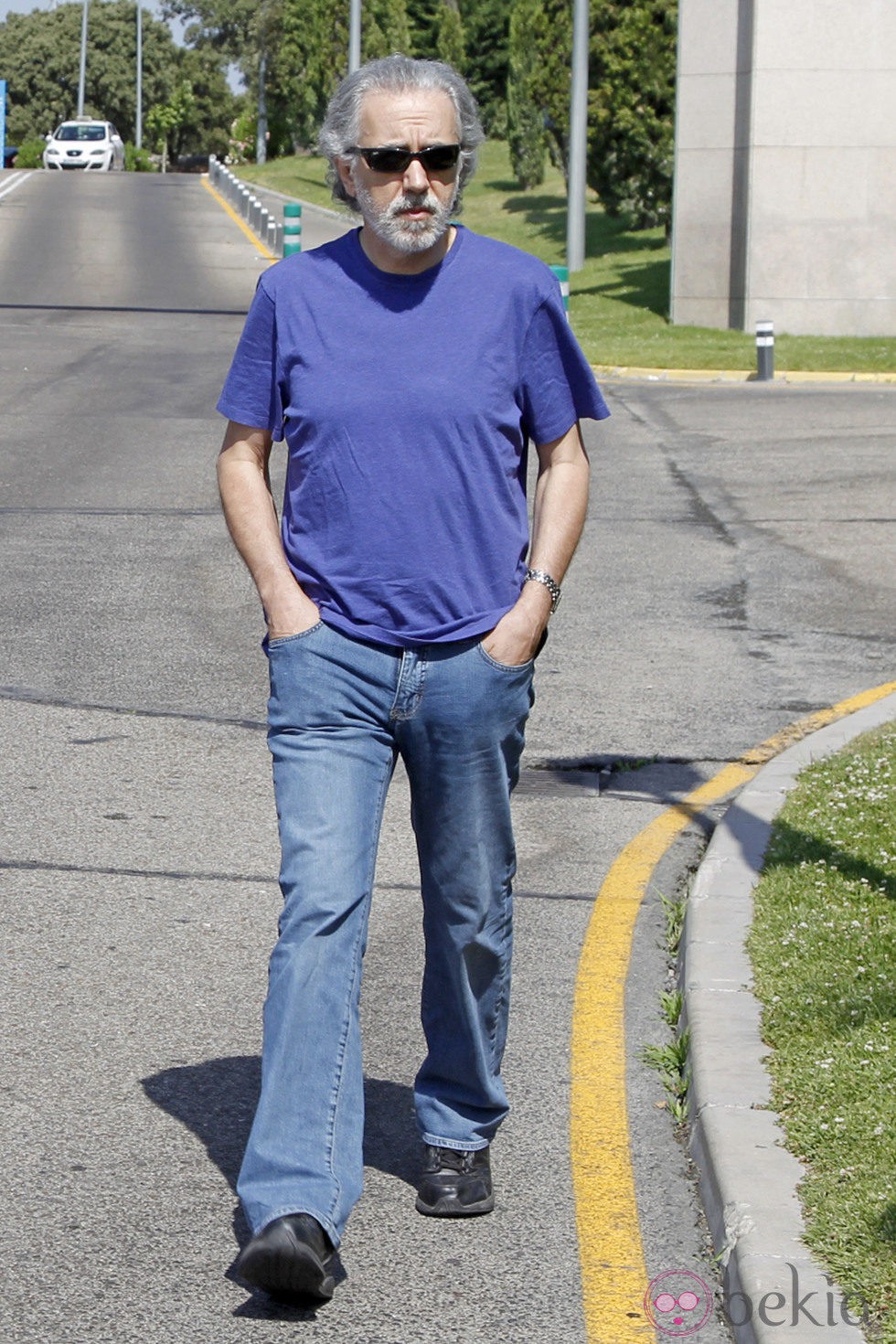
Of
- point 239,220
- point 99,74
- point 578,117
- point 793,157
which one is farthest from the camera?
point 99,74

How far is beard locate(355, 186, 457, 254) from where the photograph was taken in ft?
11.3

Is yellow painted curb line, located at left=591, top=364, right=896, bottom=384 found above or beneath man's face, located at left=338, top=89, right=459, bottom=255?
beneath

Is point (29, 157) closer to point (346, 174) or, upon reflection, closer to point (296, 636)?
point (346, 174)

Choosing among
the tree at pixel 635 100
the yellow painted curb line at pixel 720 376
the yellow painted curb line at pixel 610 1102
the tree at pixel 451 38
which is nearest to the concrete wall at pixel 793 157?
the yellow painted curb line at pixel 720 376

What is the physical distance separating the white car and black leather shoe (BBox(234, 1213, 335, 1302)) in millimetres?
64276

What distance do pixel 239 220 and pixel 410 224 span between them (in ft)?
139

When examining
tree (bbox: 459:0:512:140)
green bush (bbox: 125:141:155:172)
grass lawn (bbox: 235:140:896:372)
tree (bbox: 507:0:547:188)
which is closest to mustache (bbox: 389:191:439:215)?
grass lawn (bbox: 235:140:896:372)

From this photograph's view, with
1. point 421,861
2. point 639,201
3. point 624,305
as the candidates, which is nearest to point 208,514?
point 421,861

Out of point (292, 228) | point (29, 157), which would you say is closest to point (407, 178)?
point (292, 228)

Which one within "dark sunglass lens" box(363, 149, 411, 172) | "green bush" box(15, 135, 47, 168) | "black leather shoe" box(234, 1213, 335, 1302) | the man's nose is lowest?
"black leather shoe" box(234, 1213, 335, 1302)

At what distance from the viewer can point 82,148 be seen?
64.8 meters

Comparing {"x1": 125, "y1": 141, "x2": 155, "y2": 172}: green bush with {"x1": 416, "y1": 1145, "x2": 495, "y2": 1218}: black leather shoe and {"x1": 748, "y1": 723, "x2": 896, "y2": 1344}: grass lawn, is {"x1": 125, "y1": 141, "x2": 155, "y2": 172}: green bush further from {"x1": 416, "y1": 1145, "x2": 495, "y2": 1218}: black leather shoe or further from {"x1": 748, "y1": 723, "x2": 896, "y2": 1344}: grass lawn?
{"x1": 416, "y1": 1145, "x2": 495, "y2": 1218}: black leather shoe

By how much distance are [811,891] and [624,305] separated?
24.7 meters

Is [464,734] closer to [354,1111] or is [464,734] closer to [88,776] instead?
[354,1111]
